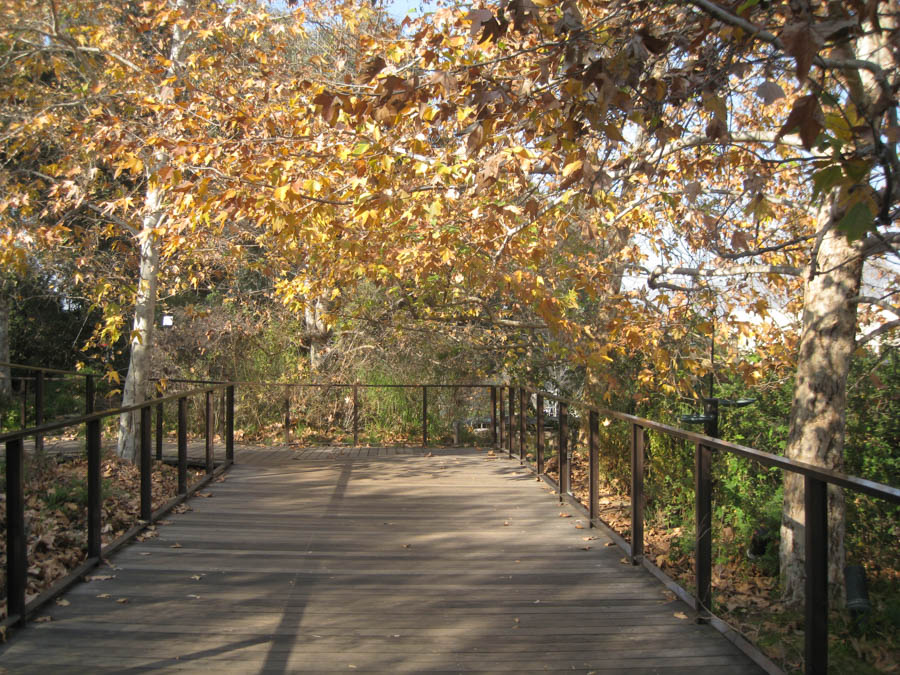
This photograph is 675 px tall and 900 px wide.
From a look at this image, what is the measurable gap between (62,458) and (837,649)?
9959mm

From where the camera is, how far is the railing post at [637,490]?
4.86m

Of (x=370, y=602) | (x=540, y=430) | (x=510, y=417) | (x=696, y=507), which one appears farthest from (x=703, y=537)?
(x=510, y=417)

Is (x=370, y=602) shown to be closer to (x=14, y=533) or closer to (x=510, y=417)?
(x=14, y=533)

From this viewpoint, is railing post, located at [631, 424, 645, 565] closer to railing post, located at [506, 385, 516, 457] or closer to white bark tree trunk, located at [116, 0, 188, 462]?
railing post, located at [506, 385, 516, 457]

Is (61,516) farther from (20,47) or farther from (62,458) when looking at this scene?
(20,47)

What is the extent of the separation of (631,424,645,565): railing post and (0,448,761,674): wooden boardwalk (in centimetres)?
16

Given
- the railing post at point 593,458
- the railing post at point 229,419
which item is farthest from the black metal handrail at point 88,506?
the railing post at point 593,458

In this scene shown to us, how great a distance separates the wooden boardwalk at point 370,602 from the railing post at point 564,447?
21 cm

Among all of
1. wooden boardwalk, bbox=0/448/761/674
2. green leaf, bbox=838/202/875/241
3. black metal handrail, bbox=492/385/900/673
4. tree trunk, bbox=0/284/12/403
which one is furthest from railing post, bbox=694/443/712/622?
tree trunk, bbox=0/284/12/403

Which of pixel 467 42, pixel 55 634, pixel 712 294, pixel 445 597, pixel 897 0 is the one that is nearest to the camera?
pixel 55 634

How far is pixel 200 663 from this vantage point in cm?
336

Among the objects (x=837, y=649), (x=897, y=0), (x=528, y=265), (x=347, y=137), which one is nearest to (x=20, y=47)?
(x=347, y=137)

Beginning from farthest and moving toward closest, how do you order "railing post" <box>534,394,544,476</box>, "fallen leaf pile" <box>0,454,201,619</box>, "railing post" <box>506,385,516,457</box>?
→ 1. "railing post" <box>506,385,516,457</box>
2. "railing post" <box>534,394,544,476</box>
3. "fallen leaf pile" <box>0,454,201,619</box>

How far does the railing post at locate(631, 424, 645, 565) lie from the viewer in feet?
15.9
